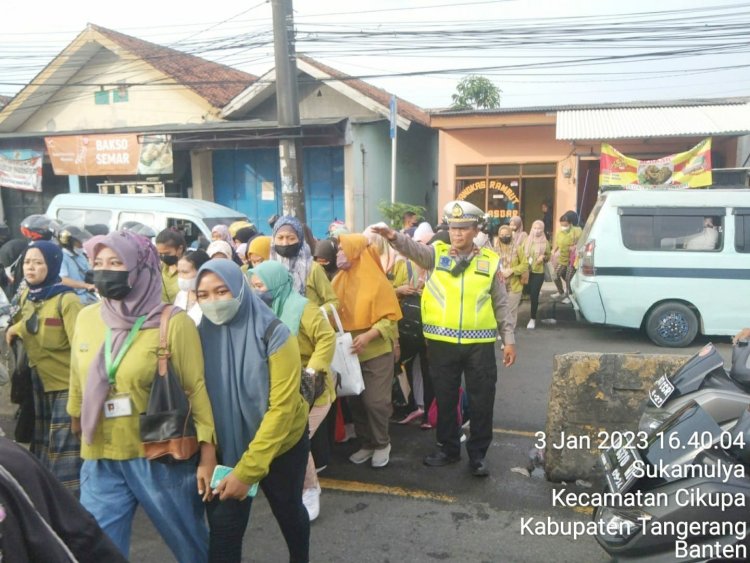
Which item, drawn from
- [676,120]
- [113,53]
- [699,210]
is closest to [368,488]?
[699,210]

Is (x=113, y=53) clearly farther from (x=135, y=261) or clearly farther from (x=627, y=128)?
(x=135, y=261)

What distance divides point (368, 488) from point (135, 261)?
2.29 metres

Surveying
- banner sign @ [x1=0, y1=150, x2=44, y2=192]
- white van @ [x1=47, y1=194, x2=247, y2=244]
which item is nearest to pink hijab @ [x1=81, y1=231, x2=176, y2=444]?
white van @ [x1=47, y1=194, x2=247, y2=244]

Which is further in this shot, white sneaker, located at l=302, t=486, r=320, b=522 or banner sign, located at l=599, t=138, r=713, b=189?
banner sign, located at l=599, t=138, r=713, b=189

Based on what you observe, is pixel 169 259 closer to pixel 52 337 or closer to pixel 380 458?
pixel 52 337

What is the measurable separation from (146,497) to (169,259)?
3.04 metres

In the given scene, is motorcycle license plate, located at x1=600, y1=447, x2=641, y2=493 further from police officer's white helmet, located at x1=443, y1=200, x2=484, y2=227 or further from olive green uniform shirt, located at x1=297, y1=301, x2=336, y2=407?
police officer's white helmet, located at x1=443, y1=200, x2=484, y2=227

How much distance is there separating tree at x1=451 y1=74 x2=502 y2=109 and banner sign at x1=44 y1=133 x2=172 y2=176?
53.0ft

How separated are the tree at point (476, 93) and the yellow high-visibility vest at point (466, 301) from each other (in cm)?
2407

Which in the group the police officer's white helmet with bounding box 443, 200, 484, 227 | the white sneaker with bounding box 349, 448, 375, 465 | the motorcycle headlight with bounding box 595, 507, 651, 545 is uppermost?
the police officer's white helmet with bounding box 443, 200, 484, 227

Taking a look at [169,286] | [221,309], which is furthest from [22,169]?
[221,309]

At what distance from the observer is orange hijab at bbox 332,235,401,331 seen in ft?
12.8

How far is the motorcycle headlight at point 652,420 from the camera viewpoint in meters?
2.55

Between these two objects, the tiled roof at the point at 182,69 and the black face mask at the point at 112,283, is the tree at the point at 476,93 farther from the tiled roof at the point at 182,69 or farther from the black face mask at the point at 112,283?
the black face mask at the point at 112,283
